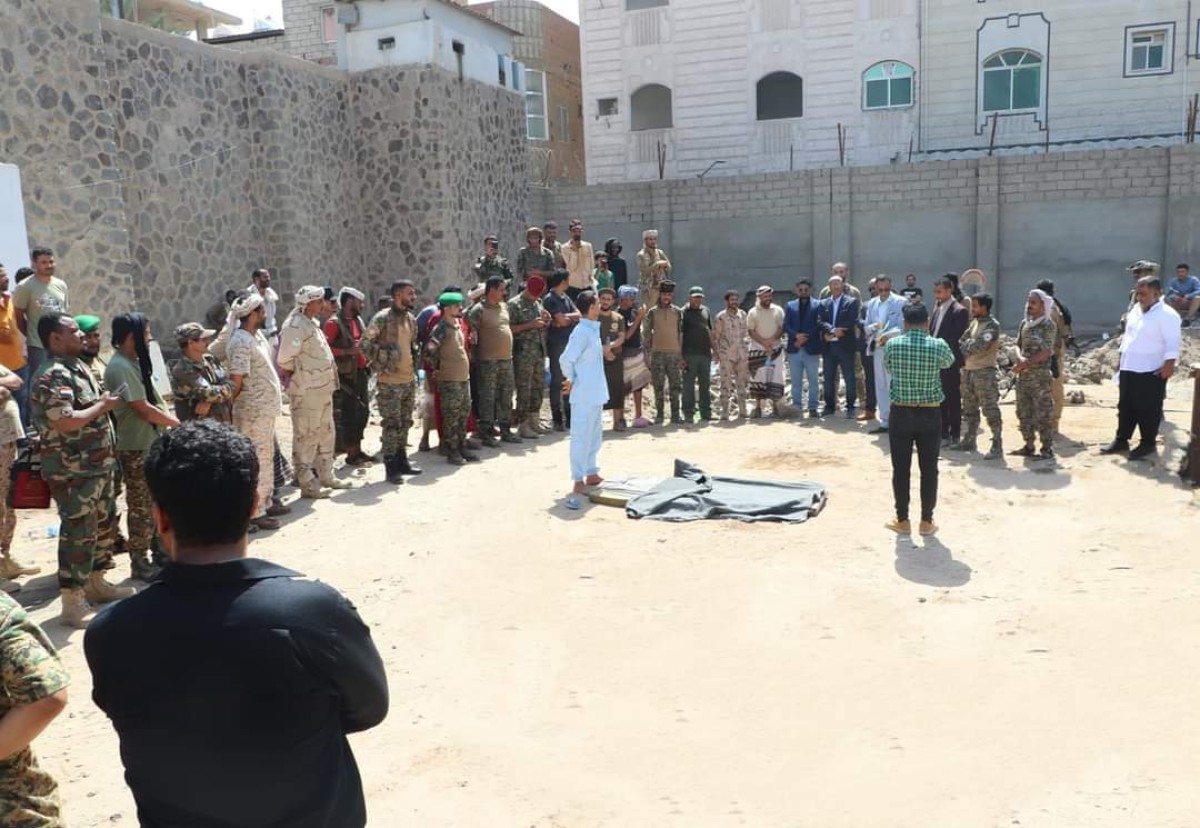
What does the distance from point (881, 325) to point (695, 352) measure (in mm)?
2222

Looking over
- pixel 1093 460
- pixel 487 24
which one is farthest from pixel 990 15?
pixel 1093 460

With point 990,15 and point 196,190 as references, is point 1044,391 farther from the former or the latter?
point 990,15

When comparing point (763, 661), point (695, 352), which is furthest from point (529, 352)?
point (763, 661)

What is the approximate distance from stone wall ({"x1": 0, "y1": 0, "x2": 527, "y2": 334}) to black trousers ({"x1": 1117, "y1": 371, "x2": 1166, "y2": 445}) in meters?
10.8

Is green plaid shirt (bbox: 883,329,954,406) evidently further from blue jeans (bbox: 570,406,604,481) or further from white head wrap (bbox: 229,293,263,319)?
white head wrap (bbox: 229,293,263,319)

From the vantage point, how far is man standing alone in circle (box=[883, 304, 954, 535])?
23.5 feet

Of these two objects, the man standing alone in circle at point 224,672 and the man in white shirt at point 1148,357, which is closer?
the man standing alone in circle at point 224,672

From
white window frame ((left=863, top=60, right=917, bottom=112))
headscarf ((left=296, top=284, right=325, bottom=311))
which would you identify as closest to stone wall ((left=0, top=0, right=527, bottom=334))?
headscarf ((left=296, top=284, right=325, bottom=311))

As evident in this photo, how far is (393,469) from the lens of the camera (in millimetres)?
9273

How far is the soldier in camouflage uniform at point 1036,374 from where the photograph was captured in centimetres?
936

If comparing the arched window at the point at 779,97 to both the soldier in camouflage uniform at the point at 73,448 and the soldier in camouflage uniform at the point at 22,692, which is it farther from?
the soldier in camouflage uniform at the point at 22,692

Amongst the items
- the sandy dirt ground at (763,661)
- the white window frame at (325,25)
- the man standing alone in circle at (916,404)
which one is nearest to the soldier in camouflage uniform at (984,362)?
the sandy dirt ground at (763,661)

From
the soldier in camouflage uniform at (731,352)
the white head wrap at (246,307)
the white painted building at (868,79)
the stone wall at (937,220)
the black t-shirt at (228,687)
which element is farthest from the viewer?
the white painted building at (868,79)

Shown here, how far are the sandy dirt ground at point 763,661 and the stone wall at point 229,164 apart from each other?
4347 millimetres
